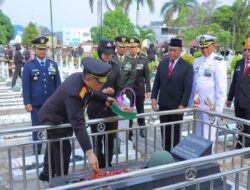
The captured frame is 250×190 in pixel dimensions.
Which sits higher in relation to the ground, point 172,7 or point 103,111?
point 172,7

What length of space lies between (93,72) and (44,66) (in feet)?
7.79

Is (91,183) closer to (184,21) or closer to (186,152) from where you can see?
(186,152)

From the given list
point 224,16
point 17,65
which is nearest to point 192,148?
point 17,65

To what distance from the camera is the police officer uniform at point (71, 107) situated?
2.75 metres

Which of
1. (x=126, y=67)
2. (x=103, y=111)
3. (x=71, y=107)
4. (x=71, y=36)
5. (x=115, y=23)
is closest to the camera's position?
(x=71, y=107)

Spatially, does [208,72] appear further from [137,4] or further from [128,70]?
[137,4]

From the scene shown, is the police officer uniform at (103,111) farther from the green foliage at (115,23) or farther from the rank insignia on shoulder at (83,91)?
the green foliage at (115,23)

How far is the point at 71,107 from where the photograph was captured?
2.83 m

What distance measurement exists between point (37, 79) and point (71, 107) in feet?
7.18

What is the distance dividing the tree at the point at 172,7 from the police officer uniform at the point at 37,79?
Answer: 44.0m

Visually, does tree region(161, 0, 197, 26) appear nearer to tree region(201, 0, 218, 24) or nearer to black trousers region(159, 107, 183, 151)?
tree region(201, 0, 218, 24)

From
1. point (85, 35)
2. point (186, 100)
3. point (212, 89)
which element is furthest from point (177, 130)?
point (85, 35)

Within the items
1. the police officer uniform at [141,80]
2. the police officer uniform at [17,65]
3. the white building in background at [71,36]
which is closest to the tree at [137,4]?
the white building in background at [71,36]

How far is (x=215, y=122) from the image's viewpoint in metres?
4.01
